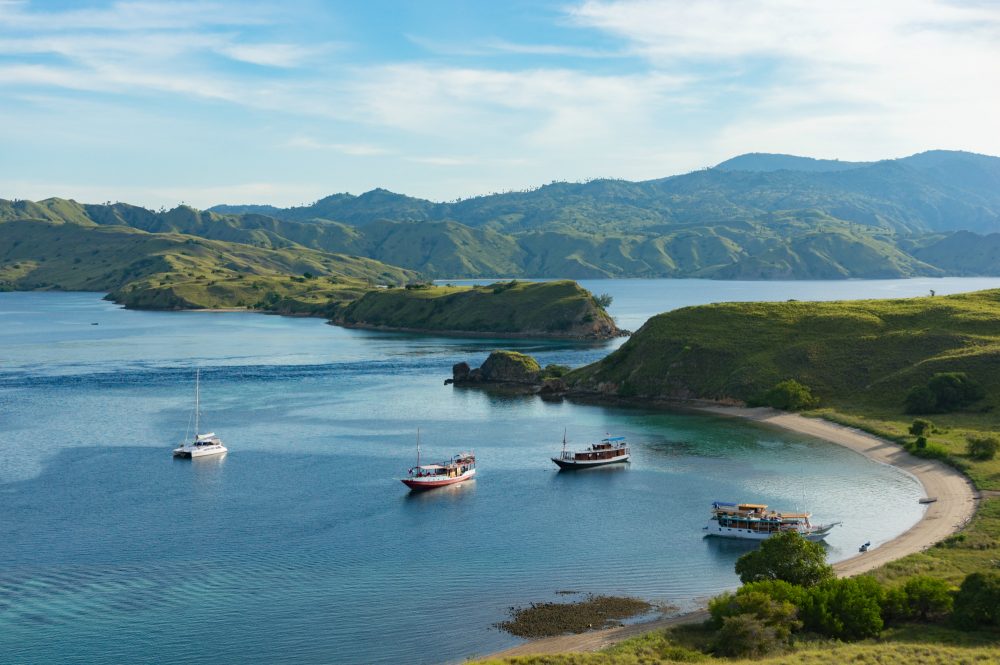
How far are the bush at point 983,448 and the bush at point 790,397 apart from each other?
120 ft

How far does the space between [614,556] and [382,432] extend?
2404 inches

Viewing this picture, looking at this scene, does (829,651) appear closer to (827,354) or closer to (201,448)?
(201,448)

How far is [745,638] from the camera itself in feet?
168

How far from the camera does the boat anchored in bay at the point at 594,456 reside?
353 feet

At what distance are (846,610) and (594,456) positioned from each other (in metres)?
55.9

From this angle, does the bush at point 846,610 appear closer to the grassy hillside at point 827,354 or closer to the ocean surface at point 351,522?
the ocean surface at point 351,522

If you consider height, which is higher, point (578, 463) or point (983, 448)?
point (983, 448)

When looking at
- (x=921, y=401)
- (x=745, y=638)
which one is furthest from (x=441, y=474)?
(x=921, y=401)

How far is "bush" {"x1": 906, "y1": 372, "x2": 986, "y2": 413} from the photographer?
414 ft

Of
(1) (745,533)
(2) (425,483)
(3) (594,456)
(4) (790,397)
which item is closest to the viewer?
(1) (745,533)

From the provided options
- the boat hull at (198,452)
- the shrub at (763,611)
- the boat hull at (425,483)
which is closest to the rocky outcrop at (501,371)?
the boat hull at (198,452)

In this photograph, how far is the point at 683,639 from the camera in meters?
53.8

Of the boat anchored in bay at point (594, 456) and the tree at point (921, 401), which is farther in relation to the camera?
the tree at point (921, 401)

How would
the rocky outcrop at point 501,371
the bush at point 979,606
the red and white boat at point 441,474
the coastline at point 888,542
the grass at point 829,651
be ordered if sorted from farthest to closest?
the rocky outcrop at point 501,371, the red and white boat at point 441,474, the coastline at point 888,542, the bush at point 979,606, the grass at point 829,651
